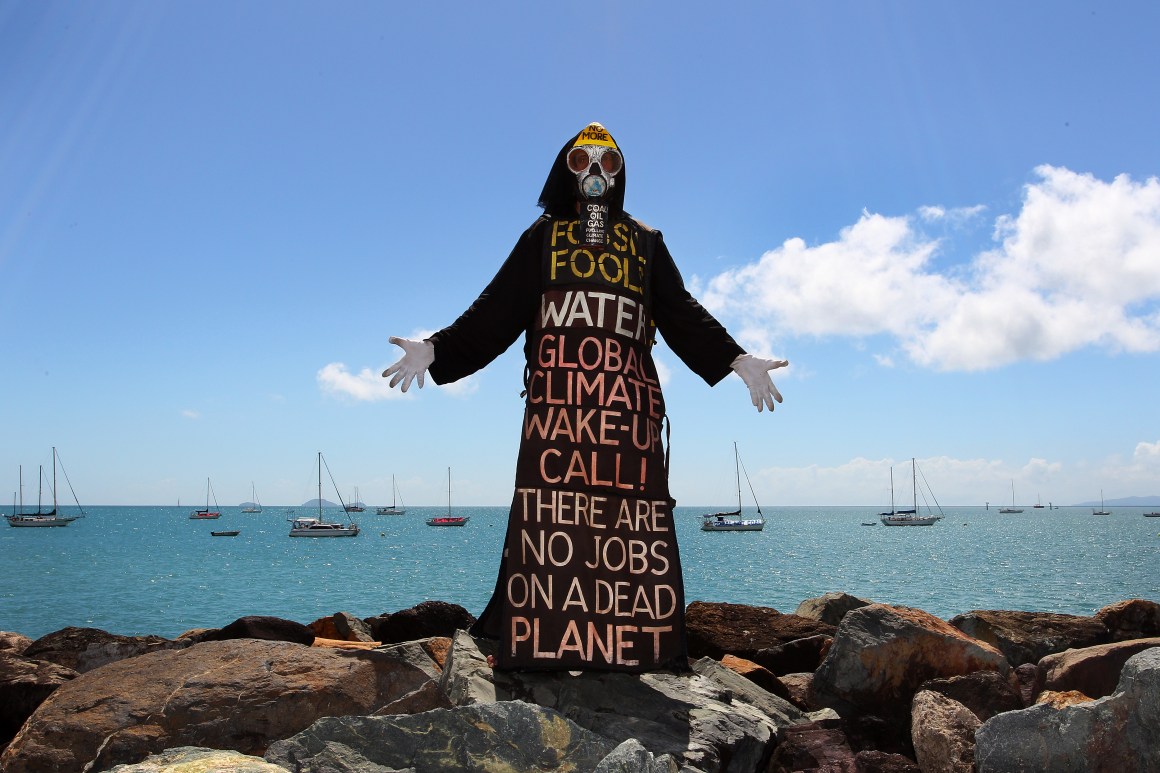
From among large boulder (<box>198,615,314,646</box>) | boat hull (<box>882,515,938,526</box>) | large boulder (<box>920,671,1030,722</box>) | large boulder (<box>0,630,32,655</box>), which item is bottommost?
boat hull (<box>882,515,938,526</box>)

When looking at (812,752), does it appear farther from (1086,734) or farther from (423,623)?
(423,623)

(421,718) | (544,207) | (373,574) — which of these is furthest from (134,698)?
(373,574)

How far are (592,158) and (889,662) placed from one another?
348 centimetres

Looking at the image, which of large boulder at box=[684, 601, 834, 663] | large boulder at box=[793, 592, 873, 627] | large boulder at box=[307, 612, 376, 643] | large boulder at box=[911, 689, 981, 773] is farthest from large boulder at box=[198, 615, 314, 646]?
large boulder at box=[793, 592, 873, 627]

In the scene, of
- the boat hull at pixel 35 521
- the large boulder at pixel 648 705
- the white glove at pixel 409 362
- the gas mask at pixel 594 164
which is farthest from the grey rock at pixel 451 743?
the boat hull at pixel 35 521

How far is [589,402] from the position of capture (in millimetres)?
5137

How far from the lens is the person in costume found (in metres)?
4.90

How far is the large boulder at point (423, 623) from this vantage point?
8023 millimetres

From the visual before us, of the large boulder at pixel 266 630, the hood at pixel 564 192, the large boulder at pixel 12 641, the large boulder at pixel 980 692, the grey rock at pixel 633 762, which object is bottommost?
the large boulder at pixel 12 641

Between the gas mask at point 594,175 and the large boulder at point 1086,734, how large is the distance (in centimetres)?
325

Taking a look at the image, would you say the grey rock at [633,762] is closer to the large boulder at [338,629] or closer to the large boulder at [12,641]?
the large boulder at [338,629]

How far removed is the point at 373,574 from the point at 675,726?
1933 inches

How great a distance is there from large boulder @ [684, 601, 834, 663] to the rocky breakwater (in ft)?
2.38

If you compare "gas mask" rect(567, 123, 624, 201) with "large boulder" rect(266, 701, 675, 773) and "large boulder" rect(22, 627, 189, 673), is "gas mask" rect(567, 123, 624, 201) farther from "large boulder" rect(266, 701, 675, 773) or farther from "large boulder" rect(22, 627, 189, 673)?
"large boulder" rect(22, 627, 189, 673)
